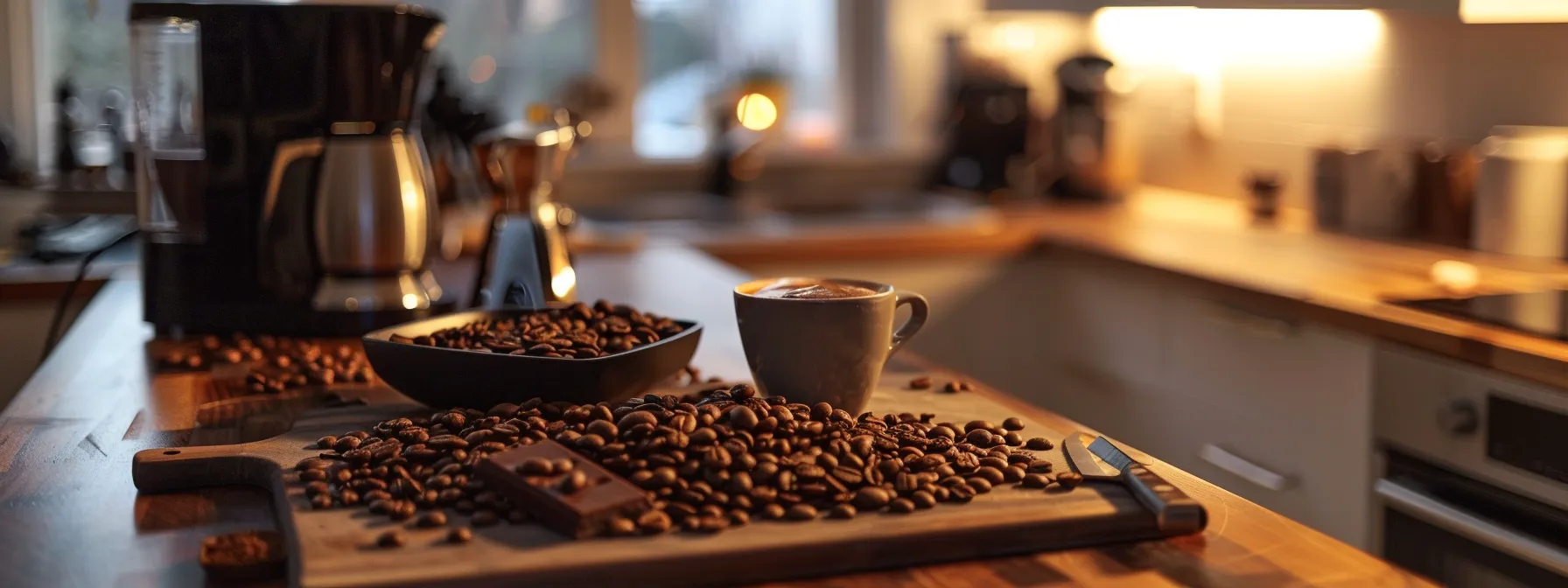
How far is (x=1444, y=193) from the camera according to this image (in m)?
2.46

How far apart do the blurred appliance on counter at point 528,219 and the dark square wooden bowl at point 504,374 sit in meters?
0.37

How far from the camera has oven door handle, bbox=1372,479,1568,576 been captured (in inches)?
61.8

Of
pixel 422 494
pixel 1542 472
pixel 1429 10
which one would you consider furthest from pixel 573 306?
pixel 1429 10

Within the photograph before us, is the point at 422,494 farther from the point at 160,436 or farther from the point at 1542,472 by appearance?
the point at 1542,472

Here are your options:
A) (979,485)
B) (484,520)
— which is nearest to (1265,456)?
(979,485)

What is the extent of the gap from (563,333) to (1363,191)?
6.11 feet

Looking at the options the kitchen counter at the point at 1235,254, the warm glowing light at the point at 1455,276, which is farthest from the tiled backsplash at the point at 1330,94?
the warm glowing light at the point at 1455,276

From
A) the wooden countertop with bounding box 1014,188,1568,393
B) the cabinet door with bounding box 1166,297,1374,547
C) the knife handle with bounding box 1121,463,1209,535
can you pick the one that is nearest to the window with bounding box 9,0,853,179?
the wooden countertop with bounding box 1014,188,1568,393

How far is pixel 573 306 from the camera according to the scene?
4.37 feet

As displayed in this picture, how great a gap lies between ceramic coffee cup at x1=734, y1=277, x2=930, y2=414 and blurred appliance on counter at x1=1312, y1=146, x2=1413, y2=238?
5.67 feet

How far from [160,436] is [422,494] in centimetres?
38

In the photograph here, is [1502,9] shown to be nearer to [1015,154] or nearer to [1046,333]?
[1046,333]

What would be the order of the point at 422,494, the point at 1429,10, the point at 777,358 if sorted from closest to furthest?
1. the point at 422,494
2. the point at 777,358
3. the point at 1429,10

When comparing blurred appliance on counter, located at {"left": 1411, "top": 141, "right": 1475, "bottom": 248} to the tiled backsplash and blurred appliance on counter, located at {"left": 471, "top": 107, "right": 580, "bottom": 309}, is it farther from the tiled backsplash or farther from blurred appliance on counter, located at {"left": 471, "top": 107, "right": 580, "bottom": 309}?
blurred appliance on counter, located at {"left": 471, "top": 107, "right": 580, "bottom": 309}
